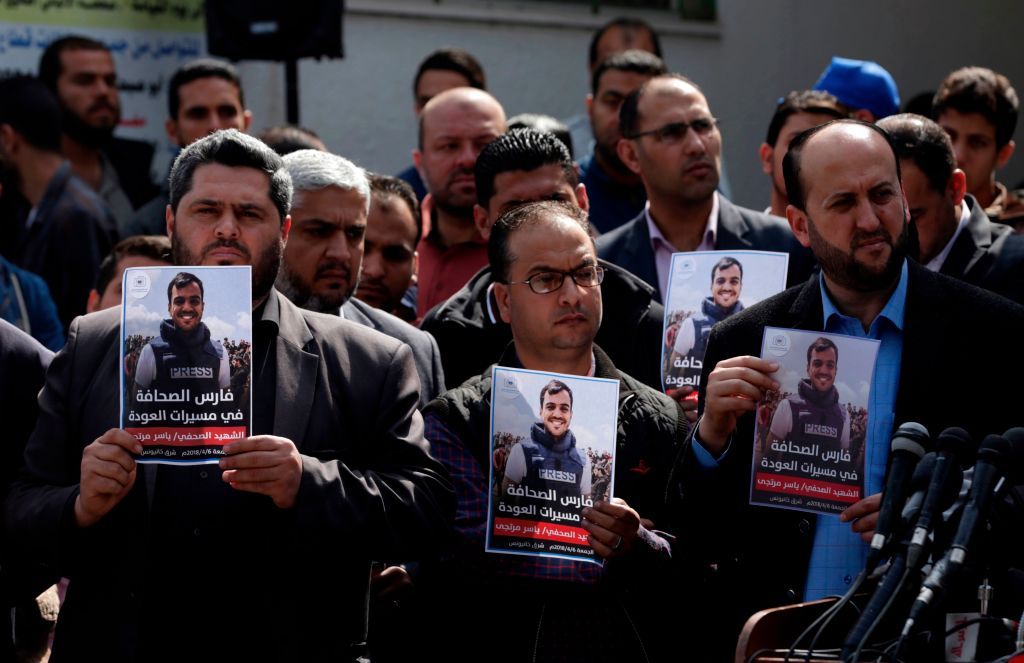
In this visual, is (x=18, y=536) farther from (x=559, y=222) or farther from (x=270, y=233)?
(x=559, y=222)

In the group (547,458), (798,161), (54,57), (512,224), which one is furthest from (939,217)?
(54,57)

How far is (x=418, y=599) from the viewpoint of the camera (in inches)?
175

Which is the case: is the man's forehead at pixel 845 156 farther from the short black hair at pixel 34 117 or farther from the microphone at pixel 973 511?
the short black hair at pixel 34 117

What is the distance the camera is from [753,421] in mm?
4098

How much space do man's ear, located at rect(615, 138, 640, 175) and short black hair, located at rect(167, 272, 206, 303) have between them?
109 inches

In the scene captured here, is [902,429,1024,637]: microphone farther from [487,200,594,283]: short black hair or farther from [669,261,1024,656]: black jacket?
[487,200,594,283]: short black hair

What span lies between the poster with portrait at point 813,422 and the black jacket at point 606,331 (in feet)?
3.58

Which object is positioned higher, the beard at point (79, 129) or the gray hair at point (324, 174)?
the beard at point (79, 129)

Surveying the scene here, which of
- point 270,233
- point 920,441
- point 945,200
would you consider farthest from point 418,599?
point 945,200

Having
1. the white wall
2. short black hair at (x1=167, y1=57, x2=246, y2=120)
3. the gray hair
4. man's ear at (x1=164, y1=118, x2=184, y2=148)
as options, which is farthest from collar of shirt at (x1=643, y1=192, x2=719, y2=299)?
the white wall

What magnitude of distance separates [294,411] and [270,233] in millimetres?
538

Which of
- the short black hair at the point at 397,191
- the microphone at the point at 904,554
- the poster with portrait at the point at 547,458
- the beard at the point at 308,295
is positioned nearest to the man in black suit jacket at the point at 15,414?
the beard at the point at 308,295

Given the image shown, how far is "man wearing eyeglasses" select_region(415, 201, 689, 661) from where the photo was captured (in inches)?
158

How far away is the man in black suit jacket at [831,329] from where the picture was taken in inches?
153
